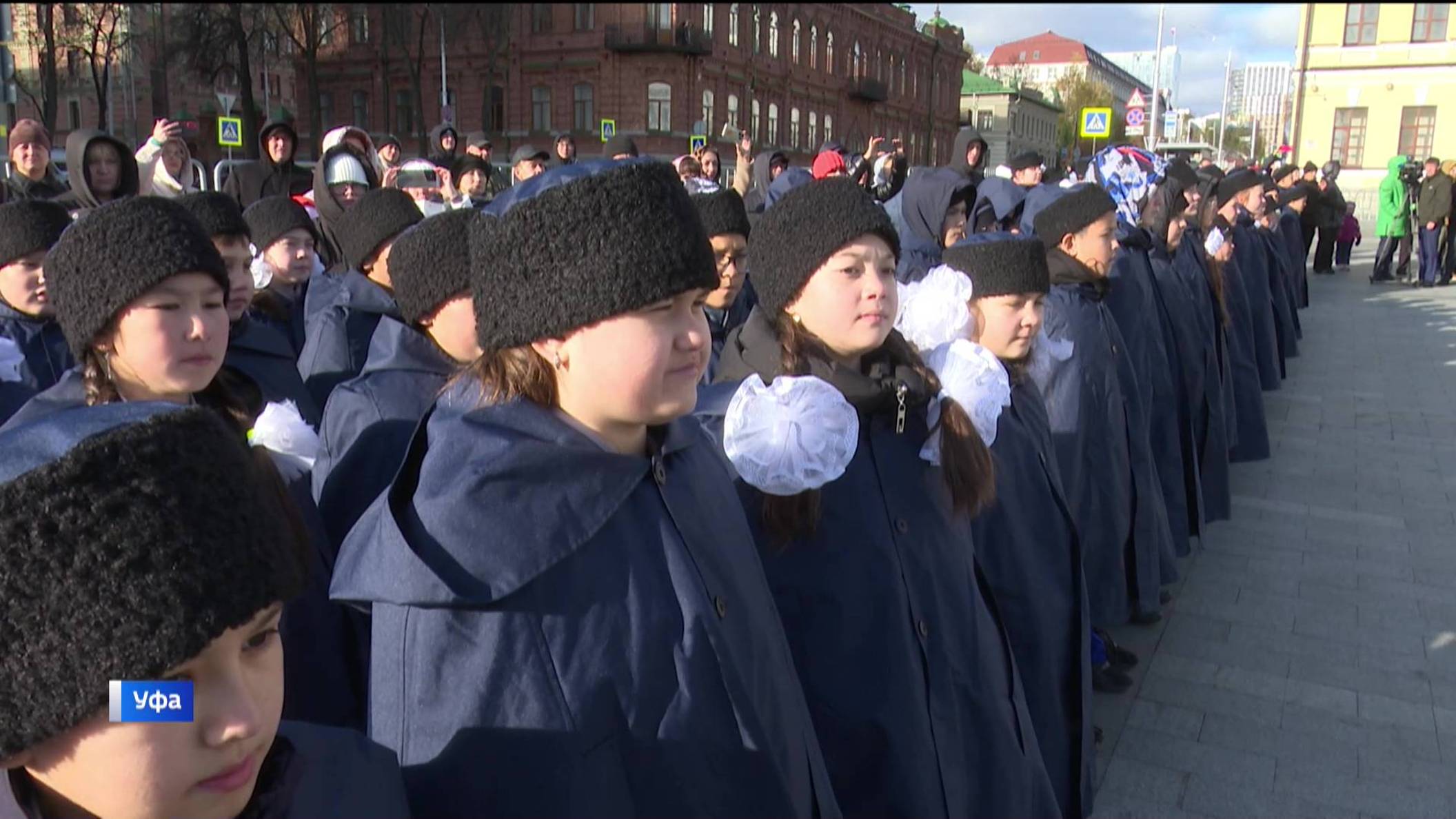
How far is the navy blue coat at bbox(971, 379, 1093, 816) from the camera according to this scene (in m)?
2.73

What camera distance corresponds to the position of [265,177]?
763 centimetres

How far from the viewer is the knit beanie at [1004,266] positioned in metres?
3.07

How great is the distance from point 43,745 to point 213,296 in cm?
154

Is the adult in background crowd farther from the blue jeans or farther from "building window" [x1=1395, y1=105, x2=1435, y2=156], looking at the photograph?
"building window" [x1=1395, y1=105, x2=1435, y2=156]

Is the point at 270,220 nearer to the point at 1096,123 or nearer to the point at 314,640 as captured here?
the point at 314,640

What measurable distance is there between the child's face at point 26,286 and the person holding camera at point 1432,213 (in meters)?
18.4

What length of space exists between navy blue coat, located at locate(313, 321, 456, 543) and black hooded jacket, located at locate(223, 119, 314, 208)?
5340 mm

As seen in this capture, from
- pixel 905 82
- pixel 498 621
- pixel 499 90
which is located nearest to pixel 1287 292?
pixel 498 621

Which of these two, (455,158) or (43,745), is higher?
(455,158)

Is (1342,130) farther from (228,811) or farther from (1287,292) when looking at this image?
(228,811)

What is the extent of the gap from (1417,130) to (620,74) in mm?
29197

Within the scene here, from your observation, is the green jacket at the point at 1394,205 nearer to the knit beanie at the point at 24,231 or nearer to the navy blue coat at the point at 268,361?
the navy blue coat at the point at 268,361

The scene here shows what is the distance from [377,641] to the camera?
1.50m

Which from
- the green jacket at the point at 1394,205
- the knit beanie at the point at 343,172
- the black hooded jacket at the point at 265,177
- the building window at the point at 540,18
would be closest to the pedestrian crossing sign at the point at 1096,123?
the green jacket at the point at 1394,205
